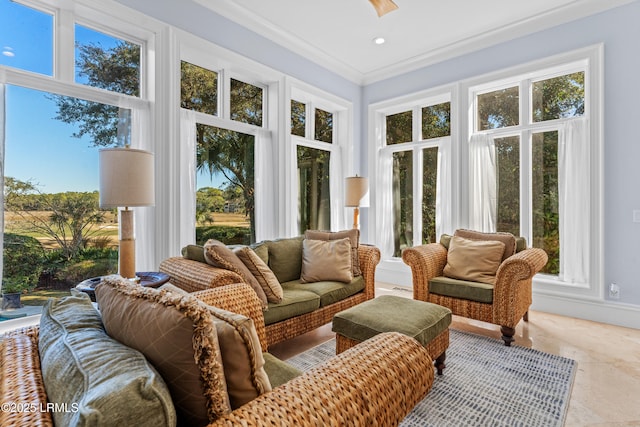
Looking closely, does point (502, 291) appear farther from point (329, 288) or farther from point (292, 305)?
point (292, 305)

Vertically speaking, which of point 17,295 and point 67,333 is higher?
point 67,333

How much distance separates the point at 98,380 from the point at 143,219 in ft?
7.98

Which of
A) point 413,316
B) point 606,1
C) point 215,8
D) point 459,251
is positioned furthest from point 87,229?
point 606,1

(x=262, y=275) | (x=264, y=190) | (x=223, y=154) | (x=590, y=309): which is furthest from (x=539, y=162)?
(x=223, y=154)

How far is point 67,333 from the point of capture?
89 centimetres

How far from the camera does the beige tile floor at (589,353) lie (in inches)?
72.4

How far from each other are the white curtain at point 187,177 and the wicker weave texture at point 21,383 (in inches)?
84.2

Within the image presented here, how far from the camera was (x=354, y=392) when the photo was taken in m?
0.90

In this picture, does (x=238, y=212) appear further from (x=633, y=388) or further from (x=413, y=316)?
(x=633, y=388)

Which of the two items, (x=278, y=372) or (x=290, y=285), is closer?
(x=278, y=372)

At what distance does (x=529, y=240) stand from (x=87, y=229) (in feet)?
14.6

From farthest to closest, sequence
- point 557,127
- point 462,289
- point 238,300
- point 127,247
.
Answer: point 557,127 < point 462,289 < point 127,247 < point 238,300

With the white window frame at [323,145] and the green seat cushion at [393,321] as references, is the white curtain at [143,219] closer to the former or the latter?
the white window frame at [323,145]

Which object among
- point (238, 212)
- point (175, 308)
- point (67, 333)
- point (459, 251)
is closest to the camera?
point (175, 308)
